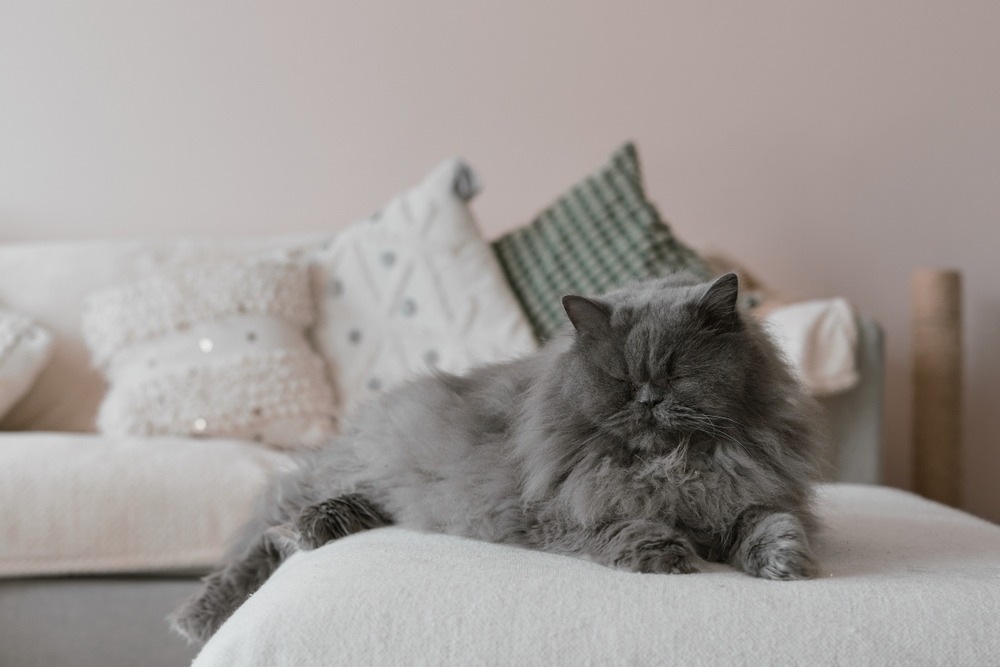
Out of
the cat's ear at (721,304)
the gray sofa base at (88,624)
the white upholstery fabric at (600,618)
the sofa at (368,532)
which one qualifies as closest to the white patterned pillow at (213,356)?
the sofa at (368,532)

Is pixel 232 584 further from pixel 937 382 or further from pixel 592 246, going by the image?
pixel 937 382

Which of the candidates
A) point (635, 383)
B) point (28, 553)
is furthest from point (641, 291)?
point (28, 553)

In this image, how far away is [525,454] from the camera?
3.04ft

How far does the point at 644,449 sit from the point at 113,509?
3.91 ft

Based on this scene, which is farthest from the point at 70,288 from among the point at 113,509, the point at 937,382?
the point at 937,382

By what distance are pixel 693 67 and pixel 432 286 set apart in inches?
46.5

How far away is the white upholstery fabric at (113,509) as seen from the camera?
159 cm

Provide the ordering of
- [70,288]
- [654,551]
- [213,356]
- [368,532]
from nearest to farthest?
[654,551] < [368,532] < [213,356] < [70,288]

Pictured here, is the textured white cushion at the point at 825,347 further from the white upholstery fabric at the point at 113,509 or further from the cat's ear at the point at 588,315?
the white upholstery fabric at the point at 113,509

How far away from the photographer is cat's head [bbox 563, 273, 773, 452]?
85 centimetres

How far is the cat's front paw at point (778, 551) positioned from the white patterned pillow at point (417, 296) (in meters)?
1.24

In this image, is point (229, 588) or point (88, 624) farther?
point (88, 624)

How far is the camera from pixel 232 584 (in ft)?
3.69

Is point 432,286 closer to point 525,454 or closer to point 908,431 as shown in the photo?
point 525,454
